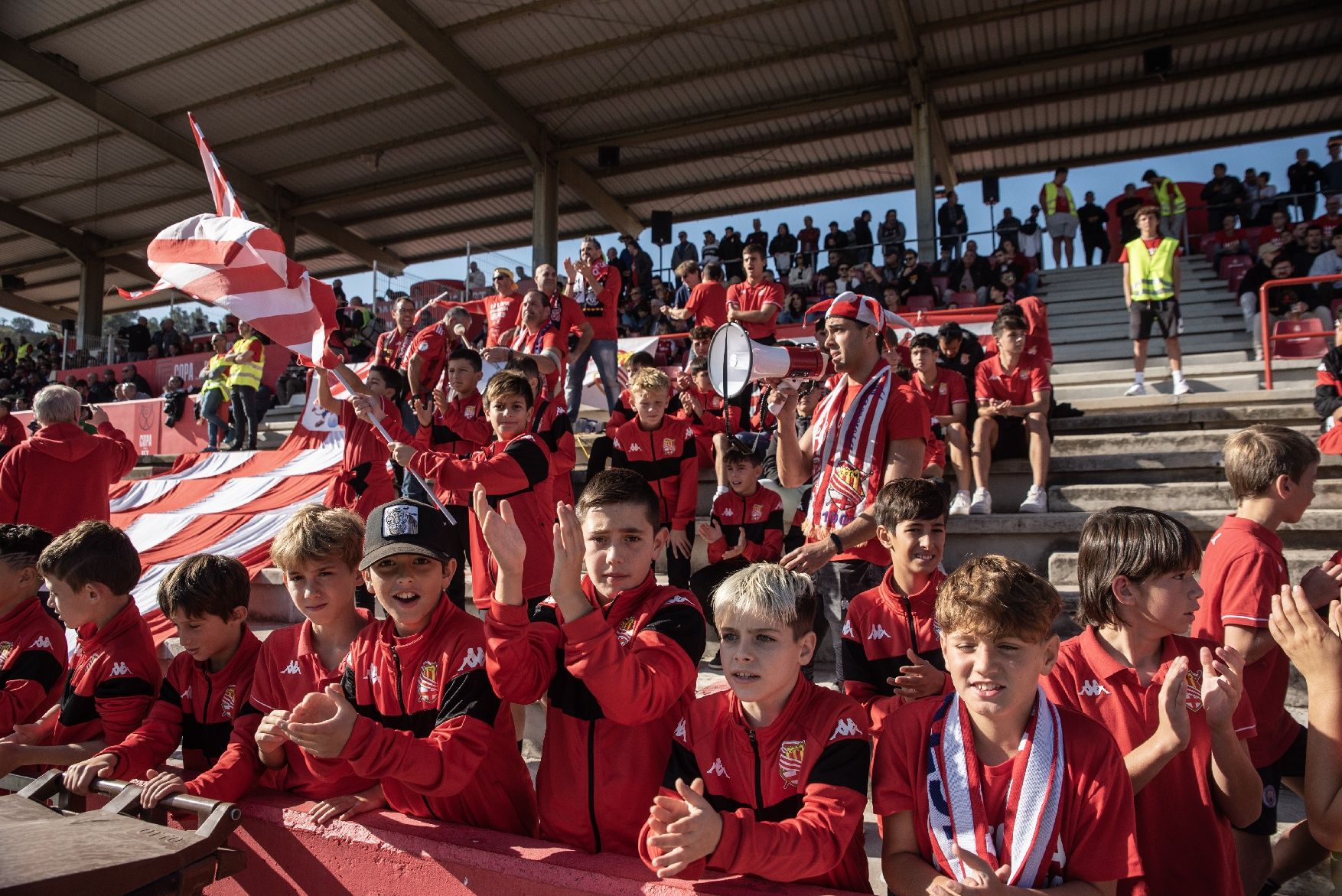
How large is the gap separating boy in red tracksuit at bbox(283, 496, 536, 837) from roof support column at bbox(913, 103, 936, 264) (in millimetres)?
14267

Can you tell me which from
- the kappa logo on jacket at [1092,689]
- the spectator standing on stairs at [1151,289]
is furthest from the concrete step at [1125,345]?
the kappa logo on jacket at [1092,689]

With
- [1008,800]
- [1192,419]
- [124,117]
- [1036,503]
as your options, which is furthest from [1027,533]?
[124,117]

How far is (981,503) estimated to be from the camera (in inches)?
217

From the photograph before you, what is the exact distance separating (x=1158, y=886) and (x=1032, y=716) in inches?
24.2

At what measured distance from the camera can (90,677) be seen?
2889 mm

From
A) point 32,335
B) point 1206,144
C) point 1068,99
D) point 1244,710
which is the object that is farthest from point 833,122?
point 32,335

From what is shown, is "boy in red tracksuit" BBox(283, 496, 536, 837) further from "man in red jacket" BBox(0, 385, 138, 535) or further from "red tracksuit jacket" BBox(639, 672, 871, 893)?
"man in red jacket" BBox(0, 385, 138, 535)

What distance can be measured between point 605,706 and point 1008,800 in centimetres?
90

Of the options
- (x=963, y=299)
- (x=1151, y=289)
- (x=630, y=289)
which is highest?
(x=630, y=289)

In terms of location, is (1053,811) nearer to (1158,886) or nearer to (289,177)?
(1158,886)

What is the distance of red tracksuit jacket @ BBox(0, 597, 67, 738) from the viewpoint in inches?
121

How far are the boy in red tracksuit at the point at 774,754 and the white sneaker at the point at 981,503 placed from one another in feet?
12.2

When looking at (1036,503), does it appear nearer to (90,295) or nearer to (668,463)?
(668,463)

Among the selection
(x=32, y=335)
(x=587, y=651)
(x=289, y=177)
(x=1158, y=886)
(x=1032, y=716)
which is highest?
(x=289, y=177)
